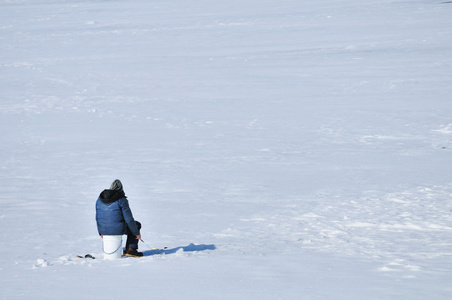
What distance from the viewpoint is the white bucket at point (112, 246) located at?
716cm

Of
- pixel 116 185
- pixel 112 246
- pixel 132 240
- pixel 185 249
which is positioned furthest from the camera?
pixel 185 249

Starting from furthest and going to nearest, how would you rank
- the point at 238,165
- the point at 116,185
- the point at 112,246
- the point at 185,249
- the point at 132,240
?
the point at 238,165 → the point at 185,249 → the point at 132,240 → the point at 112,246 → the point at 116,185

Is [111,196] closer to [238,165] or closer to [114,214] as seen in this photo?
[114,214]

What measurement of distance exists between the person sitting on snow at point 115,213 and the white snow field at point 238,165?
0.39 m

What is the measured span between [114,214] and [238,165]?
17.6ft

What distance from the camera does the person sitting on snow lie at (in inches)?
277

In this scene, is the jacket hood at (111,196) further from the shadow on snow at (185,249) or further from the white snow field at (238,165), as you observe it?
the shadow on snow at (185,249)

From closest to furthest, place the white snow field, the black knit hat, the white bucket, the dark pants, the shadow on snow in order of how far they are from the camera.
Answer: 1. the white snow field
2. the black knit hat
3. the white bucket
4. the dark pants
5. the shadow on snow

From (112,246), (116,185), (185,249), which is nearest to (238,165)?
(185,249)

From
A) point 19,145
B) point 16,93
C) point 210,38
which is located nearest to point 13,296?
point 19,145

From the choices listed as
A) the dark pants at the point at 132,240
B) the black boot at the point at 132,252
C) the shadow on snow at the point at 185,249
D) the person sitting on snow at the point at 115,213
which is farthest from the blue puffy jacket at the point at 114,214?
the shadow on snow at the point at 185,249

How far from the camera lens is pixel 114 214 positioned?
7082mm

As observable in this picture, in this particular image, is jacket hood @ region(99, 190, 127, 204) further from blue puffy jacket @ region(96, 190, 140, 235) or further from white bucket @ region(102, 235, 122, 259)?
white bucket @ region(102, 235, 122, 259)

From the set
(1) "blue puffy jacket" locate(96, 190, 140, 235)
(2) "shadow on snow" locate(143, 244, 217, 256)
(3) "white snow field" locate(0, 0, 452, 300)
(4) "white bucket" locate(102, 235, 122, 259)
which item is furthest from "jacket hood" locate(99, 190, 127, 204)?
(2) "shadow on snow" locate(143, 244, 217, 256)
